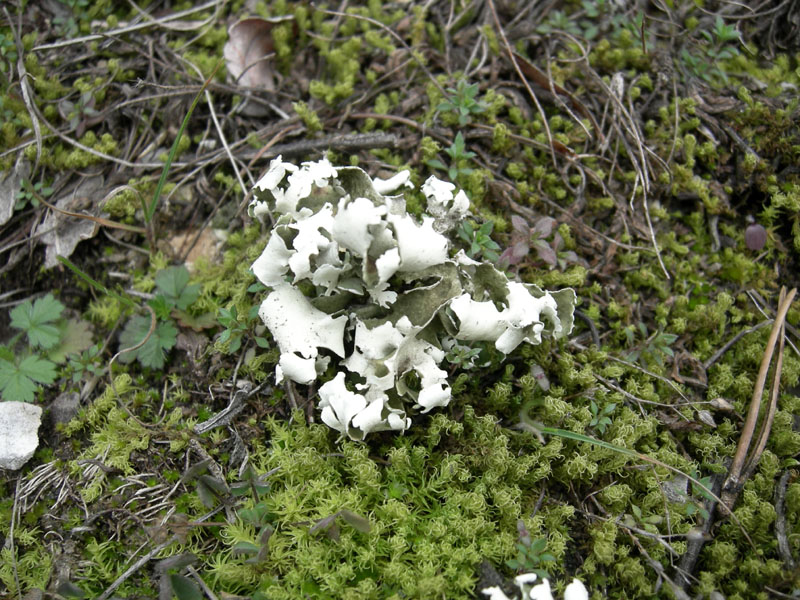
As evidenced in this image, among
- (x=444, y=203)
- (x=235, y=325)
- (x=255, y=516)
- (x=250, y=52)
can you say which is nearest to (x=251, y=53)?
(x=250, y=52)

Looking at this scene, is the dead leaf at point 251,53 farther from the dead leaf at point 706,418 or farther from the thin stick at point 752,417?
the thin stick at point 752,417

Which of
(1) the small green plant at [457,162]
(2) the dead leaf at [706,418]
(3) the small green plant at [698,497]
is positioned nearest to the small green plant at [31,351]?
(1) the small green plant at [457,162]

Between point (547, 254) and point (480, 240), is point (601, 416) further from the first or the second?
point (480, 240)

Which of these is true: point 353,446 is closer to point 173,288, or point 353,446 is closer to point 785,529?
point 173,288

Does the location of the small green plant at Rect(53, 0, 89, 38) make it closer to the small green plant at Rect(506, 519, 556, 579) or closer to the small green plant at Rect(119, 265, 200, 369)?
the small green plant at Rect(119, 265, 200, 369)

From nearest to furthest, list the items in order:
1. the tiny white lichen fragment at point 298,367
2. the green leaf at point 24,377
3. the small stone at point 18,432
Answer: the tiny white lichen fragment at point 298,367, the small stone at point 18,432, the green leaf at point 24,377

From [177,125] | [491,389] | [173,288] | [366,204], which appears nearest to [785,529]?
[491,389]
